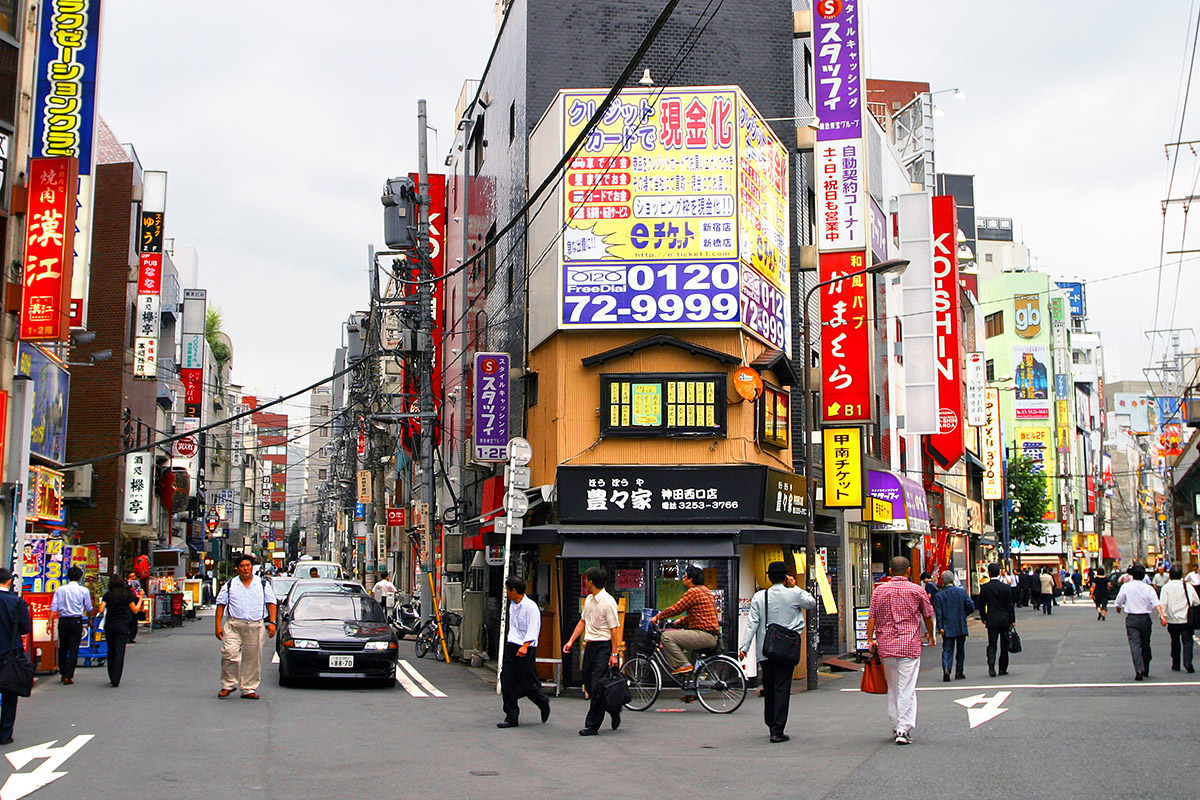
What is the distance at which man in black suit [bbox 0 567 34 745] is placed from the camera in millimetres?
11617

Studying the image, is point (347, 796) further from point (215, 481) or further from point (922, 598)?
point (215, 481)

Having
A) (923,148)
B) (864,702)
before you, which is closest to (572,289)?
(864,702)

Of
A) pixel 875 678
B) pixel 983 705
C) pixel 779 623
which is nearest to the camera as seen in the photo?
pixel 875 678

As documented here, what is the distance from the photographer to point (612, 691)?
13344mm

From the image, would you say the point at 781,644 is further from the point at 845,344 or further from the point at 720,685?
the point at 845,344

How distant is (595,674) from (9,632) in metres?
6.07

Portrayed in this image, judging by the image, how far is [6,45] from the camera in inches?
798

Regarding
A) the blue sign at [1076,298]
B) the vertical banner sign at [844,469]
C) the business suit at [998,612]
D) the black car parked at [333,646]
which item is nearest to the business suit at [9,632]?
the black car parked at [333,646]

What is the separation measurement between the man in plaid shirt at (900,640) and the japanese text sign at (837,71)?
14944 millimetres

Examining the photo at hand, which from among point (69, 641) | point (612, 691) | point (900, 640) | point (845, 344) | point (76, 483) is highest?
point (845, 344)

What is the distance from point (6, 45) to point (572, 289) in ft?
34.8

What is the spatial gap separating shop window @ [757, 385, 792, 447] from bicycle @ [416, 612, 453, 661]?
8.79m

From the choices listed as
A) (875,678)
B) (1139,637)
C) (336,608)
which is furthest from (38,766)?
(1139,637)

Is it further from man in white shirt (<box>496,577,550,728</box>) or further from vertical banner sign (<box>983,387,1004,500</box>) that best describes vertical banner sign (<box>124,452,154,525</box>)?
vertical banner sign (<box>983,387,1004,500</box>)
